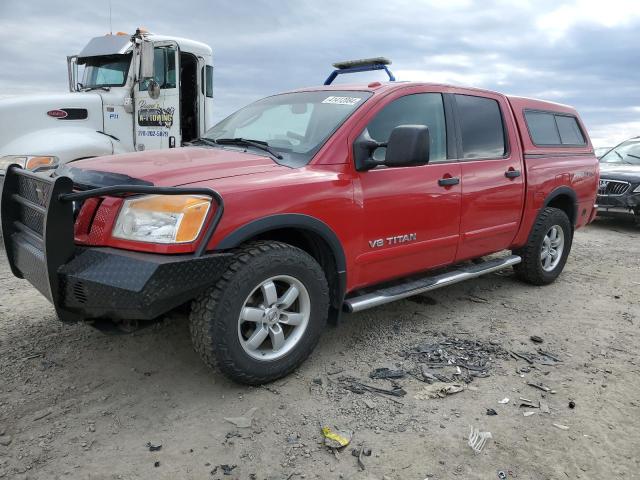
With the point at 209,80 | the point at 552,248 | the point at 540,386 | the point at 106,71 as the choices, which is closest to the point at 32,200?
the point at 540,386

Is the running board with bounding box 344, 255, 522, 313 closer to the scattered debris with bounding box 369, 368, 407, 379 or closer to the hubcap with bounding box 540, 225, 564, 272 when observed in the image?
the scattered debris with bounding box 369, 368, 407, 379

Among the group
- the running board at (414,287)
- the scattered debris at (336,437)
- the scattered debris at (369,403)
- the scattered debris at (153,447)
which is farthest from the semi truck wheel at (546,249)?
the scattered debris at (153,447)

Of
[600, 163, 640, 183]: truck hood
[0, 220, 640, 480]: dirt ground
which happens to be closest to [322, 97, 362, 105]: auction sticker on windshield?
[0, 220, 640, 480]: dirt ground

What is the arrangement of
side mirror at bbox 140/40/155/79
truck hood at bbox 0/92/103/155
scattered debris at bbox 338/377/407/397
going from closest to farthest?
scattered debris at bbox 338/377/407/397
truck hood at bbox 0/92/103/155
side mirror at bbox 140/40/155/79

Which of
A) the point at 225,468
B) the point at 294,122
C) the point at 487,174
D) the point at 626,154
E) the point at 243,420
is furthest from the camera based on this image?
the point at 626,154

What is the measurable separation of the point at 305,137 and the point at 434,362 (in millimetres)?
1707

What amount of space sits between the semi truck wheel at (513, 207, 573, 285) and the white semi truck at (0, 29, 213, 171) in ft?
16.1

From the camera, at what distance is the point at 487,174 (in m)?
4.19

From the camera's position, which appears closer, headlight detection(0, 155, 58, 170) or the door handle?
the door handle

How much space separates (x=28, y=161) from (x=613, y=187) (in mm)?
9170

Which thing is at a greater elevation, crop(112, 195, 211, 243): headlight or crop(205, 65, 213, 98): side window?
crop(205, 65, 213, 98): side window

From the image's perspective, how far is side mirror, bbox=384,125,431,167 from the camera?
313 centimetres

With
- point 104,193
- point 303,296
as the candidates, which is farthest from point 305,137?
point 104,193

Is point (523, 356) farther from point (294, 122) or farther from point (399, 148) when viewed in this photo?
point (294, 122)
